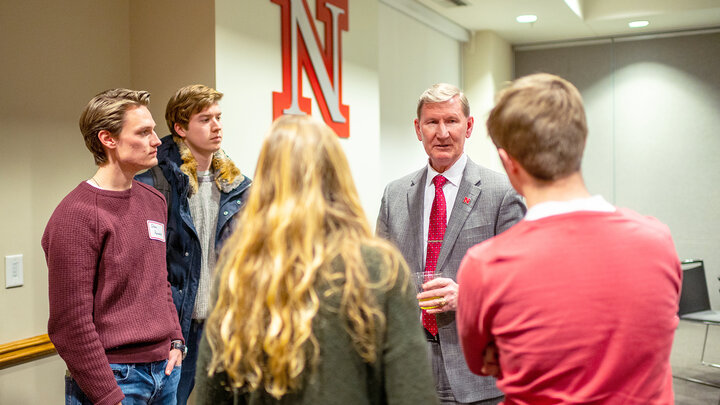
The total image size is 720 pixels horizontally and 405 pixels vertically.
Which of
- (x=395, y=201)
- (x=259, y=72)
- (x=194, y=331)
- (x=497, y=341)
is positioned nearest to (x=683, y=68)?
(x=259, y=72)

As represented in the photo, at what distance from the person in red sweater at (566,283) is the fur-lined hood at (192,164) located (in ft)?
4.81

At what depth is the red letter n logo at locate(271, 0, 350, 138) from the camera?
10.5 feet

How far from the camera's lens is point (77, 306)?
1714mm

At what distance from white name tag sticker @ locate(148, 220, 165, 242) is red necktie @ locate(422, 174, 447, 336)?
836 mm

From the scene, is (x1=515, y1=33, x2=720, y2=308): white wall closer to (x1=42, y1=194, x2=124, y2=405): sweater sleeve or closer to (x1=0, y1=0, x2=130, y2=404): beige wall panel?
(x1=0, y1=0, x2=130, y2=404): beige wall panel

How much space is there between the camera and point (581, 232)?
1.01m

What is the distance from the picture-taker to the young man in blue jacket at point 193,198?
2.23 m

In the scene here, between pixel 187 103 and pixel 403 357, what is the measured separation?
1.63 metres

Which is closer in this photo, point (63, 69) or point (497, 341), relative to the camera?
point (497, 341)

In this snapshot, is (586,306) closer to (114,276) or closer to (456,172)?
(456,172)

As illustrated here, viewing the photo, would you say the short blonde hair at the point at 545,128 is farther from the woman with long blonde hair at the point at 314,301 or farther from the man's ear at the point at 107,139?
the man's ear at the point at 107,139

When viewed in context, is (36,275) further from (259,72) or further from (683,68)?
(683,68)

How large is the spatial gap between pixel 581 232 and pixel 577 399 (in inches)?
10.3

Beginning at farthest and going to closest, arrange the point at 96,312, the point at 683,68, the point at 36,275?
the point at 683,68 < the point at 36,275 < the point at 96,312
